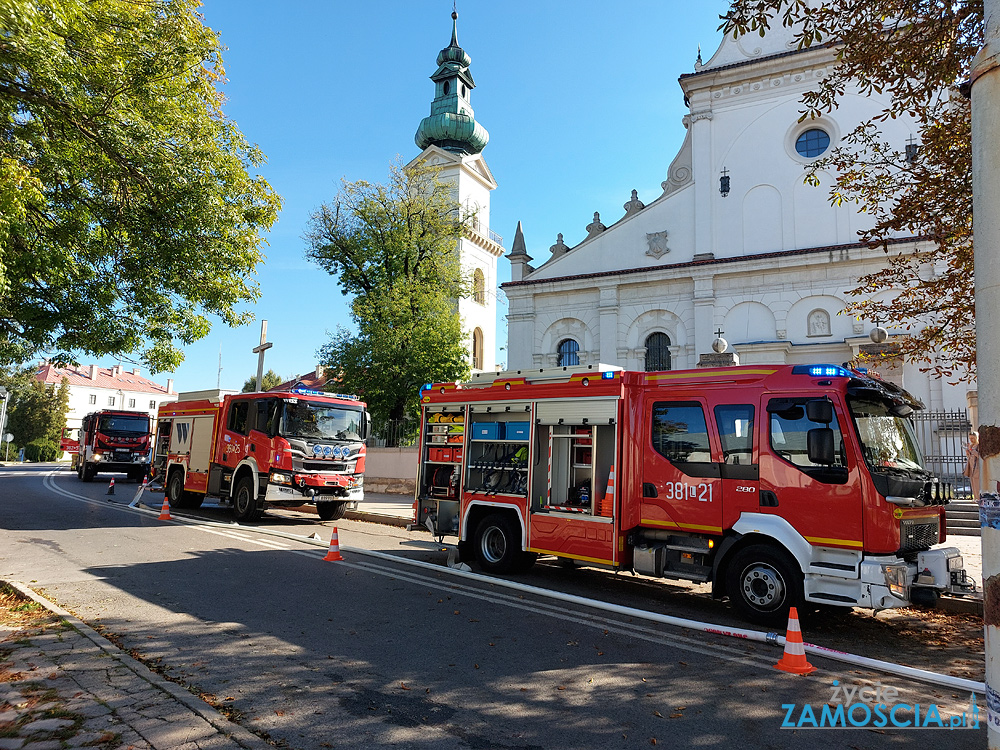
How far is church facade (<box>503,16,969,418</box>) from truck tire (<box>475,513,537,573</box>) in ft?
59.3

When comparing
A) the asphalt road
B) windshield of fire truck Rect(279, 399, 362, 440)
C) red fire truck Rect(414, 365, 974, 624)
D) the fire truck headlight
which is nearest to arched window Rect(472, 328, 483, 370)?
windshield of fire truck Rect(279, 399, 362, 440)

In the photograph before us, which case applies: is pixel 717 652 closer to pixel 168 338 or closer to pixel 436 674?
pixel 436 674

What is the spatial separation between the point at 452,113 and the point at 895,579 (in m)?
42.6

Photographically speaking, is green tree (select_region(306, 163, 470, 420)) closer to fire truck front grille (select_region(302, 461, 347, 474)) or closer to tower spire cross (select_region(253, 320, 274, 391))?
tower spire cross (select_region(253, 320, 274, 391))

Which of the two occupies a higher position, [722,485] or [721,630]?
[722,485]

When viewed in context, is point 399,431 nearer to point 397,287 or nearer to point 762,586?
point 397,287

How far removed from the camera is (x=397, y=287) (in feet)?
88.4

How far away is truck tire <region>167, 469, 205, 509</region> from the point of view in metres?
17.3

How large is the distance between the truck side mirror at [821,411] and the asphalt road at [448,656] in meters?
2.26

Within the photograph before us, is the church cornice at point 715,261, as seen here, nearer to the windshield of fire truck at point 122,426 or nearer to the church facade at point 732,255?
the church facade at point 732,255

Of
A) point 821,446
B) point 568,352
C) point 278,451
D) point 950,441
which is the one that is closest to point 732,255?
point 568,352

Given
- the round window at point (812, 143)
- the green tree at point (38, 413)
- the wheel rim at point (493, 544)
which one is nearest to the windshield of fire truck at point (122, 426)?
the wheel rim at point (493, 544)

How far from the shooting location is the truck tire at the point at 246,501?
14.3 meters

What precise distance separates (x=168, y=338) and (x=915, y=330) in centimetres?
2304
